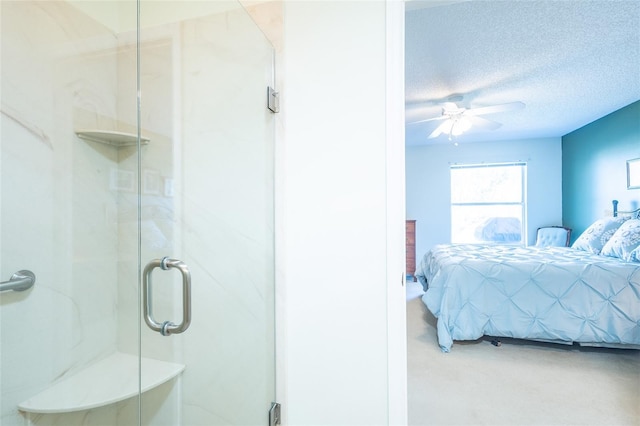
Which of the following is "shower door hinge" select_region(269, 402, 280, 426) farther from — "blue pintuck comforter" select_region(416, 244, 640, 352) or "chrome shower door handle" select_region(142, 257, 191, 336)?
"blue pintuck comforter" select_region(416, 244, 640, 352)

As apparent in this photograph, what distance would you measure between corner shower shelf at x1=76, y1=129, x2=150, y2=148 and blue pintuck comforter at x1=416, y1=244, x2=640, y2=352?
8.25 feet

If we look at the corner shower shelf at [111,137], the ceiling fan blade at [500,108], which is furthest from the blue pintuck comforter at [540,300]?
the corner shower shelf at [111,137]

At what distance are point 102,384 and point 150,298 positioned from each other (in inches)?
18.9

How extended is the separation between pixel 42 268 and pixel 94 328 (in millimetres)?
353

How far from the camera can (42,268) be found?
1245 mm

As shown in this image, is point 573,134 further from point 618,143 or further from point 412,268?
point 412,268

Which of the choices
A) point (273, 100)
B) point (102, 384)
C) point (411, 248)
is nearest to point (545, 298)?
point (273, 100)

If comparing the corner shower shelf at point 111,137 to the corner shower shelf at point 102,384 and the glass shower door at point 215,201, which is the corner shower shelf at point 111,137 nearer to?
the glass shower door at point 215,201

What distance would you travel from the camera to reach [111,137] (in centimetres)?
142

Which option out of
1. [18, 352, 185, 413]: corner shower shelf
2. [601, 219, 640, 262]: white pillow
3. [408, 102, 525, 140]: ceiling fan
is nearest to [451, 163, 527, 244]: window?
[408, 102, 525, 140]: ceiling fan

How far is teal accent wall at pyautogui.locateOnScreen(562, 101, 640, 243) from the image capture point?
3.61 m

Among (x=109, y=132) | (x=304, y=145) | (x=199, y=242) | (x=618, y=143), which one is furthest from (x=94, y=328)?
(x=618, y=143)

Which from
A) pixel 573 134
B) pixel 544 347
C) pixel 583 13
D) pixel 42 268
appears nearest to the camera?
pixel 42 268

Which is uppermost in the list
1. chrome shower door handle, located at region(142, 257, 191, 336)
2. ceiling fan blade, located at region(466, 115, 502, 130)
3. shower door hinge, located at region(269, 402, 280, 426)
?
ceiling fan blade, located at region(466, 115, 502, 130)
